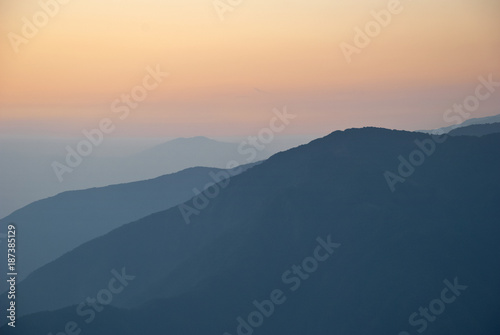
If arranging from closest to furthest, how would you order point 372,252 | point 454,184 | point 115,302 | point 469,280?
1. point 469,280
2. point 372,252
3. point 454,184
4. point 115,302

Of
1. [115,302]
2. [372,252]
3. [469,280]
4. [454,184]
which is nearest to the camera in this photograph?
[469,280]

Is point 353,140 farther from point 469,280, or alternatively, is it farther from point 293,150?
point 469,280

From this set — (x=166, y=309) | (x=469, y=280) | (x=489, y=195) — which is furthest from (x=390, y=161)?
(x=166, y=309)

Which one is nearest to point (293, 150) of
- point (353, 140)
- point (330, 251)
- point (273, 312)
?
point (353, 140)

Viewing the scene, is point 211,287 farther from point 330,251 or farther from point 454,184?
point 454,184

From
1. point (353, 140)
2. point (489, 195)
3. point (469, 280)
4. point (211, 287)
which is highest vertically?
point (353, 140)

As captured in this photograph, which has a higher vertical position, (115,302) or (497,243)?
(115,302)

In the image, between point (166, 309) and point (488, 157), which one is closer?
point (166, 309)
